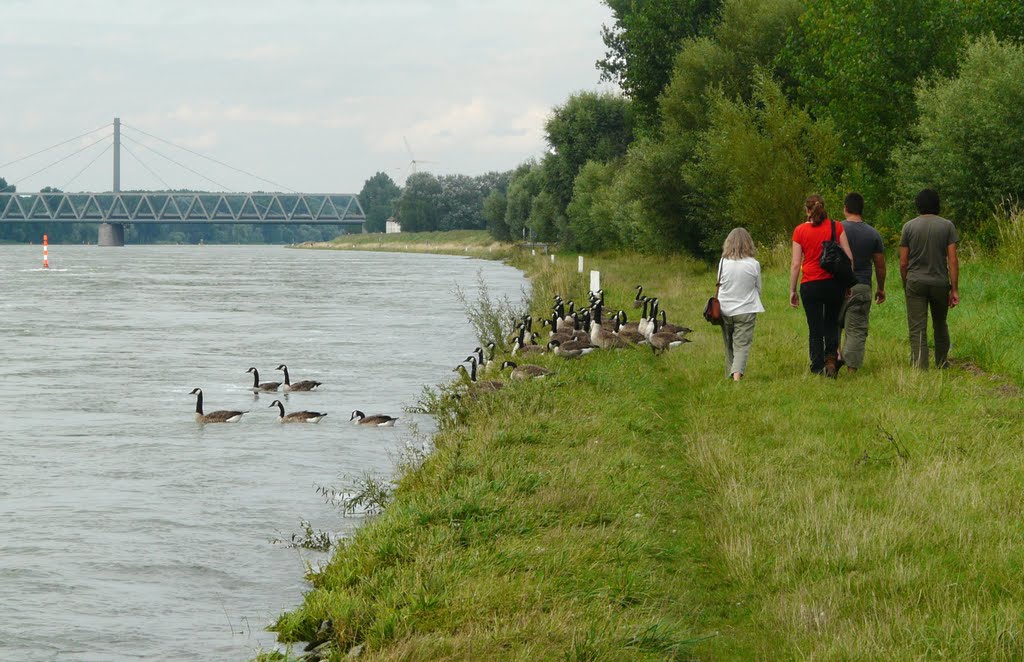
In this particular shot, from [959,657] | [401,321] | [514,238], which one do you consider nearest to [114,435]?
[959,657]

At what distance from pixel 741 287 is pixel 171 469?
24.6 ft

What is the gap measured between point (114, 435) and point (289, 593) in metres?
8.28

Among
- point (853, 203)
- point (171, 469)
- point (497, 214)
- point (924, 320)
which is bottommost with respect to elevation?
point (171, 469)

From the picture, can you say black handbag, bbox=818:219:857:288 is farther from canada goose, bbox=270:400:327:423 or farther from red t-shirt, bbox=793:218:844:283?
canada goose, bbox=270:400:327:423

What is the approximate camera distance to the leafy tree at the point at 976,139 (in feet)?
86.7

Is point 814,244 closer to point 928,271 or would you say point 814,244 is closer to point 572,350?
point 928,271

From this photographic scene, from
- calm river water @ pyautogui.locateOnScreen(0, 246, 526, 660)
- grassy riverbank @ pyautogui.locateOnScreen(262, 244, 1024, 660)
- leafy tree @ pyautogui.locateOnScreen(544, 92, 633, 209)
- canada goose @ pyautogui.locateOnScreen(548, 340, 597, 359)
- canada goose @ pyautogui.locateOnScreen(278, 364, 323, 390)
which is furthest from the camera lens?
leafy tree @ pyautogui.locateOnScreen(544, 92, 633, 209)

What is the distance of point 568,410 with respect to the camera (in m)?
13.9

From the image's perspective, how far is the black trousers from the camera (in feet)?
47.5

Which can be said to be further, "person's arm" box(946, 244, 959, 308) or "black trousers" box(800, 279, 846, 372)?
"black trousers" box(800, 279, 846, 372)

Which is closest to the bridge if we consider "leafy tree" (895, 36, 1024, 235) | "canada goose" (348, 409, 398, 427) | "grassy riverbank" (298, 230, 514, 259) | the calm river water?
"grassy riverbank" (298, 230, 514, 259)

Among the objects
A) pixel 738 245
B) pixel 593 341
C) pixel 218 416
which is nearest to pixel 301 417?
pixel 218 416

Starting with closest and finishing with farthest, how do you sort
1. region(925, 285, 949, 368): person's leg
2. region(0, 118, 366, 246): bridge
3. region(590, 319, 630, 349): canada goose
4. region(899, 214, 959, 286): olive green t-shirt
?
region(899, 214, 959, 286): olive green t-shirt, region(925, 285, 949, 368): person's leg, region(590, 319, 630, 349): canada goose, region(0, 118, 366, 246): bridge

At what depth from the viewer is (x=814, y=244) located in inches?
571
